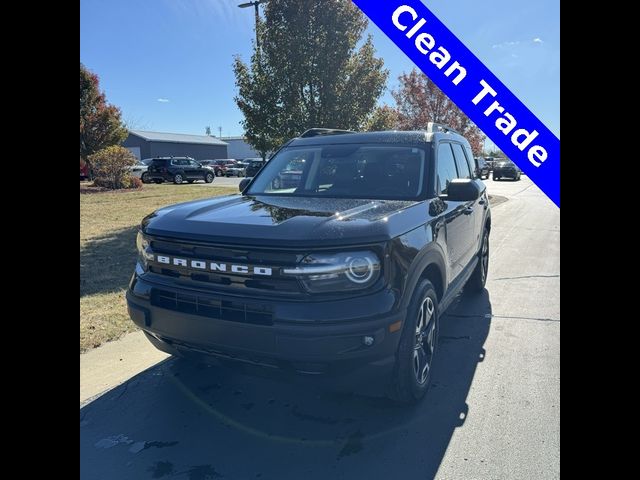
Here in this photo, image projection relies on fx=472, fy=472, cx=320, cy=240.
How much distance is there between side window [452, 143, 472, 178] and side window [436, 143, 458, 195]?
0.22 m

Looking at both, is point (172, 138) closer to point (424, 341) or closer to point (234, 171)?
point (234, 171)

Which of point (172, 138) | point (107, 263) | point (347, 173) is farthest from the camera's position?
point (172, 138)

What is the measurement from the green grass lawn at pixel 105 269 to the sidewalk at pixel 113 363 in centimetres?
16

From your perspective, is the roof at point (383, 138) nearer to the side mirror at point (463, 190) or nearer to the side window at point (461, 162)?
the side window at point (461, 162)

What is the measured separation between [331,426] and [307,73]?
8.57m

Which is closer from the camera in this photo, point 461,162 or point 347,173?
point 347,173

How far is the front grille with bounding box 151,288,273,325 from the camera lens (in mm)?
2572

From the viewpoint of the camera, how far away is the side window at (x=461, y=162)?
496 centimetres

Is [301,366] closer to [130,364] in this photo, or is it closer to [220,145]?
[130,364]

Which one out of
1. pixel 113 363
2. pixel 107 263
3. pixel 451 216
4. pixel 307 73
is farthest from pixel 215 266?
pixel 307 73

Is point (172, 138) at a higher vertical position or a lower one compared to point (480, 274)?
higher

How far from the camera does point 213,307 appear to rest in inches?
107

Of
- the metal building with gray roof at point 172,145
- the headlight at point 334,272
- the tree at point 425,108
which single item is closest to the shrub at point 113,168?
the tree at point 425,108
